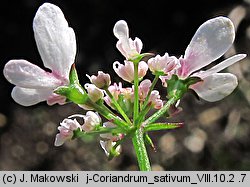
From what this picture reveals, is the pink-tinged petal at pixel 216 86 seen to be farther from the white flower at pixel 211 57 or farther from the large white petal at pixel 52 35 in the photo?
the large white petal at pixel 52 35

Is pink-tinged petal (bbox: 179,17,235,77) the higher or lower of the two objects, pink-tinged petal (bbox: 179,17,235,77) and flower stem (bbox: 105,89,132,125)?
the higher

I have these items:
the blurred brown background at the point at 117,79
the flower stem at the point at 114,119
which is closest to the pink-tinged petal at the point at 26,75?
the flower stem at the point at 114,119

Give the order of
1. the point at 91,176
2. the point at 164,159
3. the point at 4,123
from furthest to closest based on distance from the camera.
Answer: the point at 4,123 → the point at 164,159 → the point at 91,176

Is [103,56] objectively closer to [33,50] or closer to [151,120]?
[33,50]

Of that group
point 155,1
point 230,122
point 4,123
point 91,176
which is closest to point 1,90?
point 4,123

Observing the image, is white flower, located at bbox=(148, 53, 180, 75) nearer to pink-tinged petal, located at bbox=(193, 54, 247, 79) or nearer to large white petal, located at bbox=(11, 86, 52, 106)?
pink-tinged petal, located at bbox=(193, 54, 247, 79)

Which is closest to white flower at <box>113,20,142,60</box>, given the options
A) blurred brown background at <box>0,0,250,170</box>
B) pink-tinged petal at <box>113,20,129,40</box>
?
pink-tinged petal at <box>113,20,129,40</box>

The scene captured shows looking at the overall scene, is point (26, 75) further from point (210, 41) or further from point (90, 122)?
point (210, 41)
